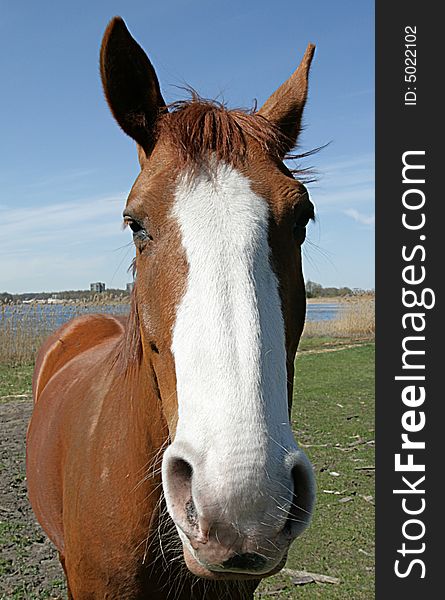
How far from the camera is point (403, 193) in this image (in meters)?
4.15

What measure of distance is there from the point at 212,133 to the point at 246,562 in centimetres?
130

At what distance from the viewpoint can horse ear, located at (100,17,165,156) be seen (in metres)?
2.12

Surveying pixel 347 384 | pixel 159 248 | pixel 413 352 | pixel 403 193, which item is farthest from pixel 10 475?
pixel 347 384

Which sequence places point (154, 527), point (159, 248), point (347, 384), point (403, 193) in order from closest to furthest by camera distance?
1. point (159, 248)
2. point (154, 527)
3. point (403, 193)
4. point (347, 384)

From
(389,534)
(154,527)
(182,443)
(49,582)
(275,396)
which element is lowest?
(49,582)

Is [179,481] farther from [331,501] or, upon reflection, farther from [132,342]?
[331,501]

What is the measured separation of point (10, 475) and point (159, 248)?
5.85 metres

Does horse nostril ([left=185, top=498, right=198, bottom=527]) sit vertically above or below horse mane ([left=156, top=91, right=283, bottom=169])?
below

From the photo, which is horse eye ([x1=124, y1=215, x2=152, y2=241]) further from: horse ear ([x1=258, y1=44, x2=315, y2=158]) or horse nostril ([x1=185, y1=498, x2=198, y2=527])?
horse nostril ([x1=185, y1=498, x2=198, y2=527])

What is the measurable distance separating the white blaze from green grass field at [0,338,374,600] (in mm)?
3340

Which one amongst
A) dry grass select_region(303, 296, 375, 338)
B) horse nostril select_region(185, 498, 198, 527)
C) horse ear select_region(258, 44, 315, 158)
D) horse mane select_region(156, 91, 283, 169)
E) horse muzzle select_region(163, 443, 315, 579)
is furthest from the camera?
dry grass select_region(303, 296, 375, 338)

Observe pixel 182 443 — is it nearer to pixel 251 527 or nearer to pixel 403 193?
pixel 251 527

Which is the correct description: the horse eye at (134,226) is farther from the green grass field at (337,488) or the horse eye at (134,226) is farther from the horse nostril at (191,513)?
the green grass field at (337,488)

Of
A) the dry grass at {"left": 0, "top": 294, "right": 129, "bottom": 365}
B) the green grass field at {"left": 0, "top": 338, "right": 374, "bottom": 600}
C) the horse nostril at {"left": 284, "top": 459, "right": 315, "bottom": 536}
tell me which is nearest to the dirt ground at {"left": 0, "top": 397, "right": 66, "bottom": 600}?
the green grass field at {"left": 0, "top": 338, "right": 374, "bottom": 600}
